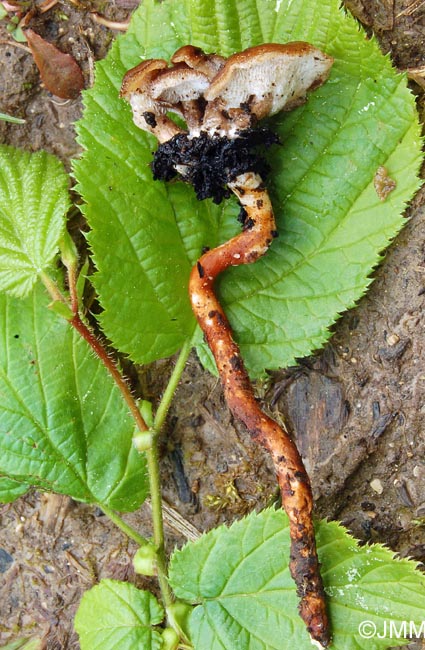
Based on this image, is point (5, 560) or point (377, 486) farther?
point (5, 560)

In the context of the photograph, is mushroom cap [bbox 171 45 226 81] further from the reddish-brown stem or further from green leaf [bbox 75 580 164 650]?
green leaf [bbox 75 580 164 650]

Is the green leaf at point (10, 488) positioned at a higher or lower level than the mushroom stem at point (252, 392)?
lower

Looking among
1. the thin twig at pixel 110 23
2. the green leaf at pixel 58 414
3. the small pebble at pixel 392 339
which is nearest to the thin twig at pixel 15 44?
the thin twig at pixel 110 23

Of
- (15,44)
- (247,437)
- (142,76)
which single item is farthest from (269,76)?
(247,437)

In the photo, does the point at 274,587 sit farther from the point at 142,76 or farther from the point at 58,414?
the point at 142,76

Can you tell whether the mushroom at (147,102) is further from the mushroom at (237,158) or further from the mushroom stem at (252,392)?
the mushroom stem at (252,392)

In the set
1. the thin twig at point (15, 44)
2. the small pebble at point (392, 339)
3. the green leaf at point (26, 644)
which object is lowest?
the green leaf at point (26, 644)
